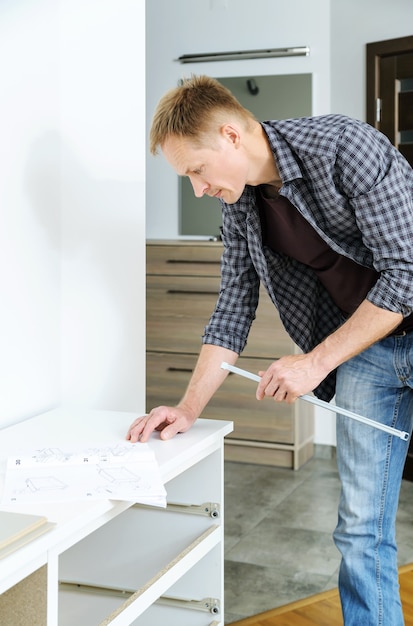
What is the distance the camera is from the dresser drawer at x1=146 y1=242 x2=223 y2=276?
3.74m

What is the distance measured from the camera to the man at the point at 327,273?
58.1 inches

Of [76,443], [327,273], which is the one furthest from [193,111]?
[76,443]

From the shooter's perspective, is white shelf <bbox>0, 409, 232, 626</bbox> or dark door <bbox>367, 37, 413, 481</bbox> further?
dark door <bbox>367, 37, 413, 481</bbox>

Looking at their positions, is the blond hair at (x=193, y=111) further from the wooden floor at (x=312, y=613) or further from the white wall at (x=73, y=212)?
the wooden floor at (x=312, y=613)

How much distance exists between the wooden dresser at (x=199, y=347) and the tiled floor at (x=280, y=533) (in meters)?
0.11

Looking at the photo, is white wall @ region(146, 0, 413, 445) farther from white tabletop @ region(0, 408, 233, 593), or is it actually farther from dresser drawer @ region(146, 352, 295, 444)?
white tabletop @ region(0, 408, 233, 593)

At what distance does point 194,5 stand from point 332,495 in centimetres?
242

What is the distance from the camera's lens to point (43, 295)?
6.15 feet

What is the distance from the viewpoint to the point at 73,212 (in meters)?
1.93

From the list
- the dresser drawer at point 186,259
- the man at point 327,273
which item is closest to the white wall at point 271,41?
the dresser drawer at point 186,259

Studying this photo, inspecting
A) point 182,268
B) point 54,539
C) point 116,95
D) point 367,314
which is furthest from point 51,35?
point 182,268

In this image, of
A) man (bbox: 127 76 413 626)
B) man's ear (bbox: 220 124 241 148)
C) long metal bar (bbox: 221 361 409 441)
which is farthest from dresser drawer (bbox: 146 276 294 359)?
man's ear (bbox: 220 124 241 148)

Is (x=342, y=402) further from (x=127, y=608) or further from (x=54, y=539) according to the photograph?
(x=54, y=539)

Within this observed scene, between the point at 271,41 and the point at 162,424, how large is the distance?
111 inches
